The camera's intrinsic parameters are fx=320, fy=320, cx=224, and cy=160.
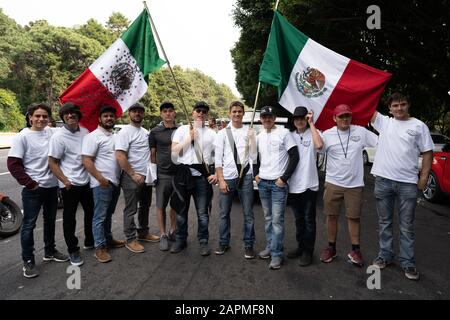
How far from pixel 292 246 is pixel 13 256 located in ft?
12.0

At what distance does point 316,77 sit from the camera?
417cm

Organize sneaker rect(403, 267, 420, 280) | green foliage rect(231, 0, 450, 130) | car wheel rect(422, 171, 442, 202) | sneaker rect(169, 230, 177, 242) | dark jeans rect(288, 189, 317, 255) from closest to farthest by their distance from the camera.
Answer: sneaker rect(403, 267, 420, 280) < dark jeans rect(288, 189, 317, 255) < sneaker rect(169, 230, 177, 242) < car wheel rect(422, 171, 442, 202) < green foliage rect(231, 0, 450, 130)

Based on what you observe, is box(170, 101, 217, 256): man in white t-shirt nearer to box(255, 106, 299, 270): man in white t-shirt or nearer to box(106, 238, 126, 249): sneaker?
box(255, 106, 299, 270): man in white t-shirt

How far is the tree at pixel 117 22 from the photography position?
4525 cm

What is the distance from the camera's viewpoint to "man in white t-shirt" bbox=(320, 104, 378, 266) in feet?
12.4

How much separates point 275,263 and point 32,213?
284 centimetres

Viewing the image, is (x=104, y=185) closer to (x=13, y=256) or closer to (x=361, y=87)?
(x=13, y=256)

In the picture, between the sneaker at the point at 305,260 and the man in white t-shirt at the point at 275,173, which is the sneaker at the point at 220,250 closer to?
the man in white t-shirt at the point at 275,173

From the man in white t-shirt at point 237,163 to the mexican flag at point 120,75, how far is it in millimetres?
1306

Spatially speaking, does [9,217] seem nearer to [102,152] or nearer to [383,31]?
[102,152]

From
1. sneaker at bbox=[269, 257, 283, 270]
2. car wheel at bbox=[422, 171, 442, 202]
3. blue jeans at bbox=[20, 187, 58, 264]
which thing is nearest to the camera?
blue jeans at bbox=[20, 187, 58, 264]

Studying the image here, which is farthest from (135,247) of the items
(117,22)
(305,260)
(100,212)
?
(117,22)

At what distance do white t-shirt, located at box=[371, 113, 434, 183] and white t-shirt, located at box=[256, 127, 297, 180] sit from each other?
107cm

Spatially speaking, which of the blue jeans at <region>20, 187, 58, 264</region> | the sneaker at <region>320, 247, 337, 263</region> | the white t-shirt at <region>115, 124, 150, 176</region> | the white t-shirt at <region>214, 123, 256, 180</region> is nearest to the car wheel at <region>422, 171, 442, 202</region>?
the sneaker at <region>320, 247, 337, 263</region>
